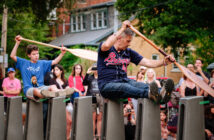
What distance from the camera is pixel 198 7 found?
14.3m

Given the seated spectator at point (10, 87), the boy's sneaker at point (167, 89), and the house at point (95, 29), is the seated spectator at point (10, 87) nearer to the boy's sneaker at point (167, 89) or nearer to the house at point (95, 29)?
the boy's sneaker at point (167, 89)

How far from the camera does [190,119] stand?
479cm

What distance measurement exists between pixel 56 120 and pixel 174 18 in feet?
44.6

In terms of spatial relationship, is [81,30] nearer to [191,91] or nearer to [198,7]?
[198,7]

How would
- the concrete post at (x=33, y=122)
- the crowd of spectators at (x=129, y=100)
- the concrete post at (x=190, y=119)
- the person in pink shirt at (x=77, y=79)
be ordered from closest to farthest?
1. the concrete post at (x=190, y=119)
2. the crowd of spectators at (x=129, y=100)
3. the concrete post at (x=33, y=122)
4. the person in pink shirt at (x=77, y=79)

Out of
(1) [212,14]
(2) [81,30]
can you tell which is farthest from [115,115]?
(2) [81,30]

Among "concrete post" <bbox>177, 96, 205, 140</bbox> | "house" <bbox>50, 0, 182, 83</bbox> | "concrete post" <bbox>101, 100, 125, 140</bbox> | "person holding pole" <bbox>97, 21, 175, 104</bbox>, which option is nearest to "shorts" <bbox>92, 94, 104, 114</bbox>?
"concrete post" <bbox>101, 100, 125, 140</bbox>

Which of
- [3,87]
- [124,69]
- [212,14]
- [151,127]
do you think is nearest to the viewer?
[151,127]

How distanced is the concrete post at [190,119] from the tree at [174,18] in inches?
360

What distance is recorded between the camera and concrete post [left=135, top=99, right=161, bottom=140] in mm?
5199

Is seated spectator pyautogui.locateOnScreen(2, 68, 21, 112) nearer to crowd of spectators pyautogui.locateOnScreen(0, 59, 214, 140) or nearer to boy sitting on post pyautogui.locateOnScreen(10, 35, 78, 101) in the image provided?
crowd of spectators pyautogui.locateOnScreen(0, 59, 214, 140)

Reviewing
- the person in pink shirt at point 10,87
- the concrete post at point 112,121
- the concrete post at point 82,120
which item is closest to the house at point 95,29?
the person in pink shirt at point 10,87

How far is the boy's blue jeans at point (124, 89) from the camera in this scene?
5286 millimetres

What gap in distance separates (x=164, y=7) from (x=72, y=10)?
9.08m
